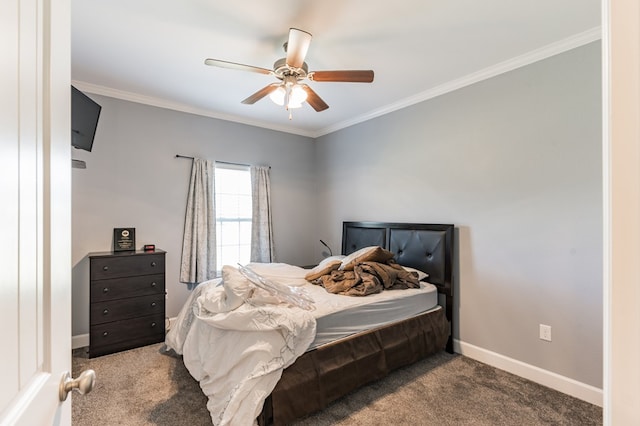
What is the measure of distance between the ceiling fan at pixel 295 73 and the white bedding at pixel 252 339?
4.93 feet

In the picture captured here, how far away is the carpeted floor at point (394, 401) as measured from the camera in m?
1.94

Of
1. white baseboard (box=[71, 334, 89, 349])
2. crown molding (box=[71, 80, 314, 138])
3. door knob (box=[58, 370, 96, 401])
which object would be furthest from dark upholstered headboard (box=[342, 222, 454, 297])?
white baseboard (box=[71, 334, 89, 349])

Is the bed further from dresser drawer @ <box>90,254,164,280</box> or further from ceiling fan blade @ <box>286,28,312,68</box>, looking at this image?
ceiling fan blade @ <box>286,28,312,68</box>

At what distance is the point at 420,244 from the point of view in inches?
124

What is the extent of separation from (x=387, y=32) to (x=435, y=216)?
177cm

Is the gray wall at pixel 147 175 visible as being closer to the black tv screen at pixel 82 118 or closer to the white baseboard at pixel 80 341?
the white baseboard at pixel 80 341

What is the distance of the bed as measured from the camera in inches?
68.5

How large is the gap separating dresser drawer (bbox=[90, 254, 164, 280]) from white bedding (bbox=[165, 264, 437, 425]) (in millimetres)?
970

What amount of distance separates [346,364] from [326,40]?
232cm

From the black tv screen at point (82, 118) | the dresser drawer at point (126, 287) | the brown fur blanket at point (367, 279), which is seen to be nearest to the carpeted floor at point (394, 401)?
the dresser drawer at point (126, 287)
